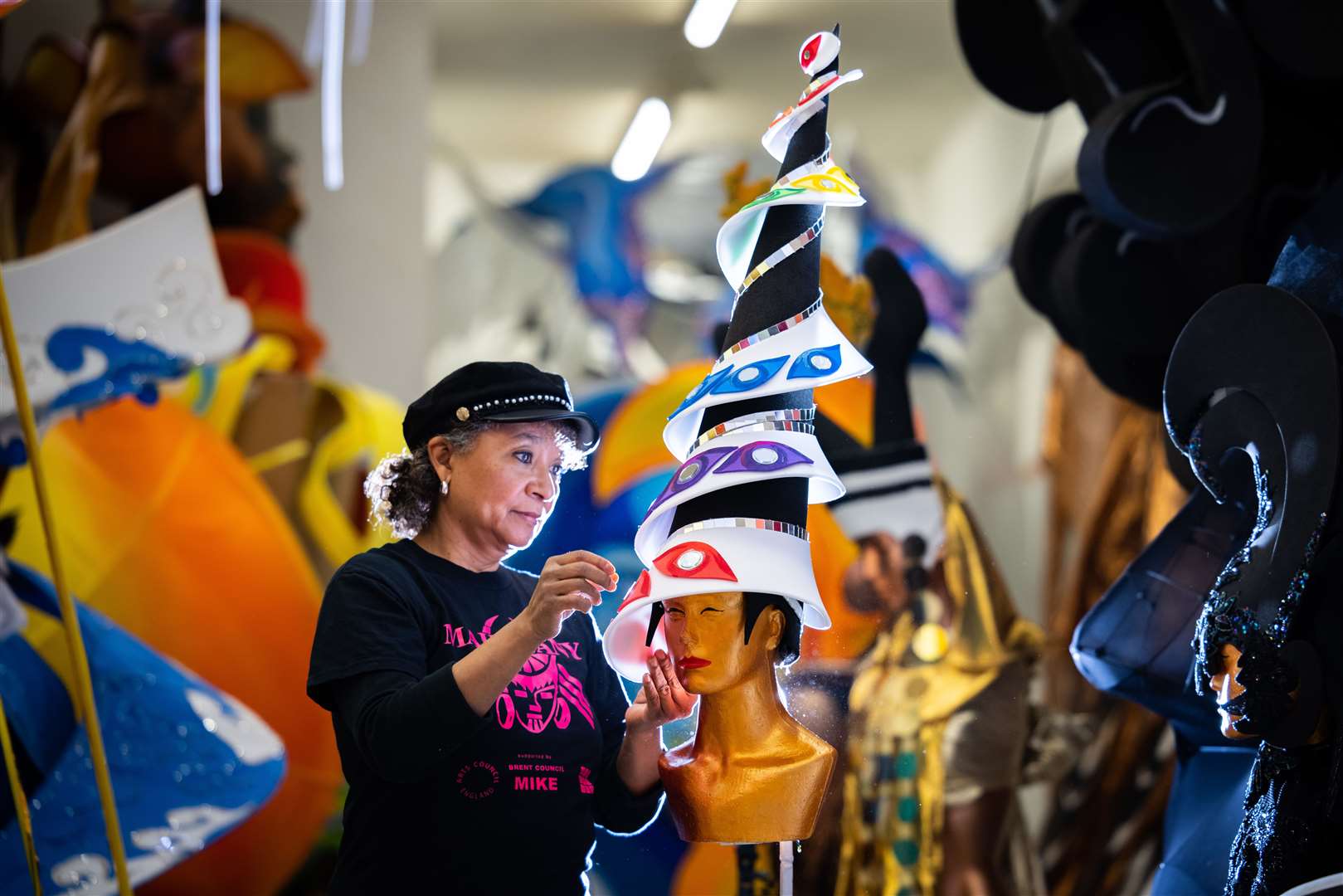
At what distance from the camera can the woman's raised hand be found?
146 cm

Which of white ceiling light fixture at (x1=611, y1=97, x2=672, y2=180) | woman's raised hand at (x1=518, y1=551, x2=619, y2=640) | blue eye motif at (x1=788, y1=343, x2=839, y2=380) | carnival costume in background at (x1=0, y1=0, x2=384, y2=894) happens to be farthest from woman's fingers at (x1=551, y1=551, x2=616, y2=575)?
carnival costume in background at (x1=0, y1=0, x2=384, y2=894)

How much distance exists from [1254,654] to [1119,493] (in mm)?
2728

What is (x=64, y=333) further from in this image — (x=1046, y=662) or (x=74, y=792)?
(x=1046, y=662)

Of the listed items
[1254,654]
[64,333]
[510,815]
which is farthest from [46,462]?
[1254,654]

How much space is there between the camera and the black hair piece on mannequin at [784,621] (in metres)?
1.70

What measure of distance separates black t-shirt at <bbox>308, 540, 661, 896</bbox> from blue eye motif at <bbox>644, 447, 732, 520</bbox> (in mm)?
249

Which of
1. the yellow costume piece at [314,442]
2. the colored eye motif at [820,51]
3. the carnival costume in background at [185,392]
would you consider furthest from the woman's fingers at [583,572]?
the yellow costume piece at [314,442]

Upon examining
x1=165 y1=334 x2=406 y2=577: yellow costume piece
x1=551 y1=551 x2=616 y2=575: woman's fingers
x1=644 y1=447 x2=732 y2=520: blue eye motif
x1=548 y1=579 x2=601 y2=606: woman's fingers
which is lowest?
x1=548 y1=579 x2=601 y2=606: woman's fingers

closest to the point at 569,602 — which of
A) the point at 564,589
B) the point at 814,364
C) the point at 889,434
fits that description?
the point at 564,589

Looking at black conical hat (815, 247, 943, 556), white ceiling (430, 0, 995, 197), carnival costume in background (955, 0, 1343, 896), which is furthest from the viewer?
white ceiling (430, 0, 995, 197)

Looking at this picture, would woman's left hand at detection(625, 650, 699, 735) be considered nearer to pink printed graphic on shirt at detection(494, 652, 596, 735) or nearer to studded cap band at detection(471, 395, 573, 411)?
pink printed graphic on shirt at detection(494, 652, 596, 735)

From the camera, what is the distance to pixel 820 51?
180 centimetres

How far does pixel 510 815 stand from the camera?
62.9 inches

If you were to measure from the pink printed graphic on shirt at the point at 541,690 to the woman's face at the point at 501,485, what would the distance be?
11 cm
